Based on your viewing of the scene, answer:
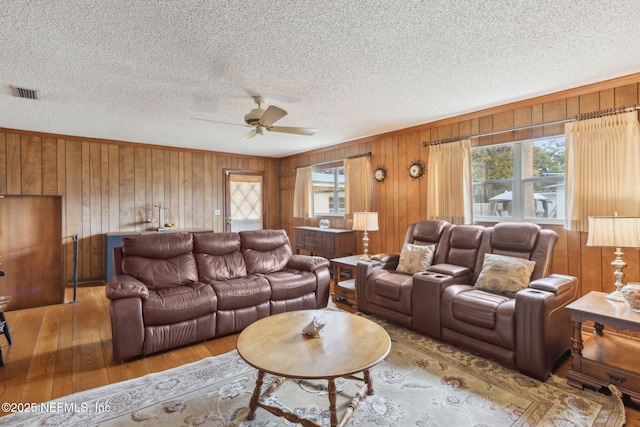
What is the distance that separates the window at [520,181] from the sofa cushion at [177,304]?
3.24 meters

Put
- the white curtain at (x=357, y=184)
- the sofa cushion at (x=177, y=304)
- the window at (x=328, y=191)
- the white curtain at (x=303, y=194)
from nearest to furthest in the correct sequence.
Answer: the sofa cushion at (x=177, y=304) → the white curtain at (x=357, y=184) → the window at (x=328, y=191) → the white curtain at (x=303, y=194)

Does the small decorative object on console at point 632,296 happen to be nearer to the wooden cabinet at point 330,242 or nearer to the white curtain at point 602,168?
the white curtain at point 602,168

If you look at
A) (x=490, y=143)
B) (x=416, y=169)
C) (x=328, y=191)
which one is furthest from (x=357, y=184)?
(x=490, y=143)

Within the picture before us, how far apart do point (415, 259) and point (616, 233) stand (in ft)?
5.62

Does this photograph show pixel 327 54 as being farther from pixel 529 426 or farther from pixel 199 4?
pixel 529 426

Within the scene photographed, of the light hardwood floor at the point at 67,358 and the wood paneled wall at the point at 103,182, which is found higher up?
the wood paneled wall at the point at 103,182

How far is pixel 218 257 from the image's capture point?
3.77m

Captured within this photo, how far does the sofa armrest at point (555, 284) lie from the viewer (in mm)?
2498

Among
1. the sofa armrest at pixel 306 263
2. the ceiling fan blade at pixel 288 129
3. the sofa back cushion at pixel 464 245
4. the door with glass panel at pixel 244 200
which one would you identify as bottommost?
the sofa armrest at pixel 306 263

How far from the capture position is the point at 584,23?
6.77 ft

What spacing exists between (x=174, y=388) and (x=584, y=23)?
362 cm

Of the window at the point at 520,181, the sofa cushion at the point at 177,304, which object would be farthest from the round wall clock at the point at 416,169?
the sofa cushion at the point at 177,304

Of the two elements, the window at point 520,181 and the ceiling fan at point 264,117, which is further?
the window at point 520,181

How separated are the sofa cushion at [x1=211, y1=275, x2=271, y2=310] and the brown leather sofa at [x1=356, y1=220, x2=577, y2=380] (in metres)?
1.10
